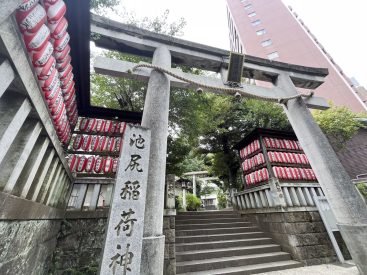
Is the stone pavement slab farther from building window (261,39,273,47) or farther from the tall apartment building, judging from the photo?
building window (261,39,273,47)

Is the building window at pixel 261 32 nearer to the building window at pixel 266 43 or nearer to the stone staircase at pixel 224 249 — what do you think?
the building window at pixel 266 43

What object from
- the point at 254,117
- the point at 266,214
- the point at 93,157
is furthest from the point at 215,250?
the point at 254,117

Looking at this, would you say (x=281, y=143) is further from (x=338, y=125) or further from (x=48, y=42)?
(x=48, y=42)

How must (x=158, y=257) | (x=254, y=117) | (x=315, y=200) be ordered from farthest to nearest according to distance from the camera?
(x=254, y=117), (x=315, y=200), (x=158, y=257)

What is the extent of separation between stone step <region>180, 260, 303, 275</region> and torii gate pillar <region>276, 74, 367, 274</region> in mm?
1829

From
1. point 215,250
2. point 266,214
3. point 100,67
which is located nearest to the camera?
point 100,67

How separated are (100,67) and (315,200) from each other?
319 inches

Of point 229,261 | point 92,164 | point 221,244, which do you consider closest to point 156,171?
point 92,164

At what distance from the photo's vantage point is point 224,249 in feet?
18.3

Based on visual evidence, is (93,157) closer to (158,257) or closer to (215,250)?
(158,257)

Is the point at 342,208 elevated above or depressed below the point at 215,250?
above

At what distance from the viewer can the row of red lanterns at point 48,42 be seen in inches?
75.8

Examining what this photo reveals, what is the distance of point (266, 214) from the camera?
6.86m

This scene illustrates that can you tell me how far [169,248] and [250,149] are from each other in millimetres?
6523
